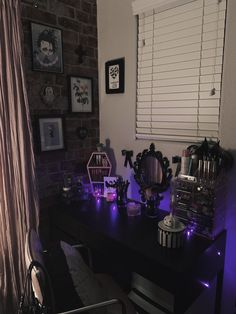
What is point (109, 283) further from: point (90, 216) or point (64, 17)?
point (64, 17)

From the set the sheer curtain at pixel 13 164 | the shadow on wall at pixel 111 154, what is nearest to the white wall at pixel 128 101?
the shadow on wall at pixel 111 154

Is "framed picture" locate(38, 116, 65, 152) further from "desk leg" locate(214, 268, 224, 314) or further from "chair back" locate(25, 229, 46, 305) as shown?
"desk leg" locate(214, 268, 224, 314)

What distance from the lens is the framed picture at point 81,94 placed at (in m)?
1.97

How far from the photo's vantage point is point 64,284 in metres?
1.19

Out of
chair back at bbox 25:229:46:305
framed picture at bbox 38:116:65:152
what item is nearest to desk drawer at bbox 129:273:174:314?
chair back at bbox 25:229:46:305

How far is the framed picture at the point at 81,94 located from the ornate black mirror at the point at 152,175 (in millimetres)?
668

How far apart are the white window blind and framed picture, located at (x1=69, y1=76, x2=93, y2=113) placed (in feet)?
1.51

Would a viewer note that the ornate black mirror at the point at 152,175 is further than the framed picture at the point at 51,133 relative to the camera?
No

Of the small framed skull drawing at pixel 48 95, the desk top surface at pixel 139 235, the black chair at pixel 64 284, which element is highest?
the small framed skull drawing at pixel 48 95

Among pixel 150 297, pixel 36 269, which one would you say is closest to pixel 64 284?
pixel 36 269

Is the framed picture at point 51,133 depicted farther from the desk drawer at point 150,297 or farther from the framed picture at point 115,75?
the desk drawer at point 150,297

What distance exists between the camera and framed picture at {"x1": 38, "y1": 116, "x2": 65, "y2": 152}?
1.80 metres

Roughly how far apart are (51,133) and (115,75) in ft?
2.34

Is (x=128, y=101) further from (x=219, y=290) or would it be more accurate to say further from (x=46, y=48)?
(x=219, y=290)
